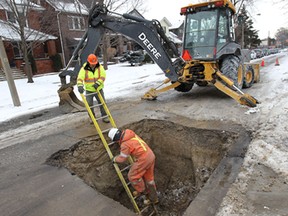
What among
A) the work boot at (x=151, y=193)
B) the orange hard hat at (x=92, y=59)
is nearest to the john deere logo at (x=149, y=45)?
the orange hard hat at (x=92, y=59)

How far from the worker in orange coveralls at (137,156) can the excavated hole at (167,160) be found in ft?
2.42

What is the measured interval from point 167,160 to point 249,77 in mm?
6278

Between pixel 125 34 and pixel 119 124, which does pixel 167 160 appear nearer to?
pixel 119 124

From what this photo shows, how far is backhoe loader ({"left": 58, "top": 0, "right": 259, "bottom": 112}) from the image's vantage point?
7035 mm

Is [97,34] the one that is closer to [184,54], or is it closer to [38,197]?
[184,54]

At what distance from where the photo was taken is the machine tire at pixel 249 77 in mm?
10039

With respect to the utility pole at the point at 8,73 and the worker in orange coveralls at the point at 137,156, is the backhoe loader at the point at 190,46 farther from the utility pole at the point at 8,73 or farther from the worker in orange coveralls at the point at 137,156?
the worker in orange coveralls at the point at 137,156

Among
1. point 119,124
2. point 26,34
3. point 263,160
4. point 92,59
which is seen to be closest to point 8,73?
point 92,59

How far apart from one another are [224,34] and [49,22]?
14.3 m

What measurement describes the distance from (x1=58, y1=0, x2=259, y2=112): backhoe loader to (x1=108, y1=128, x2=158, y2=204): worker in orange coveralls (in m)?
3.74

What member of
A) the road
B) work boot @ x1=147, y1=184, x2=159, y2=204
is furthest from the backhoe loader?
work boot @ x1=147, y1=184, x2=159, y2=204

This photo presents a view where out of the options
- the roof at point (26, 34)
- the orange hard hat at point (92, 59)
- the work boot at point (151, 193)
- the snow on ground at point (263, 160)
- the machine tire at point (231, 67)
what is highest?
the roof at point (26, 34)

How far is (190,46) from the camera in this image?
859cm

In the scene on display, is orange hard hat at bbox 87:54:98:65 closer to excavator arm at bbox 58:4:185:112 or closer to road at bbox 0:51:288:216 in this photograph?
excavator arm at bbox 58:4:185:112
